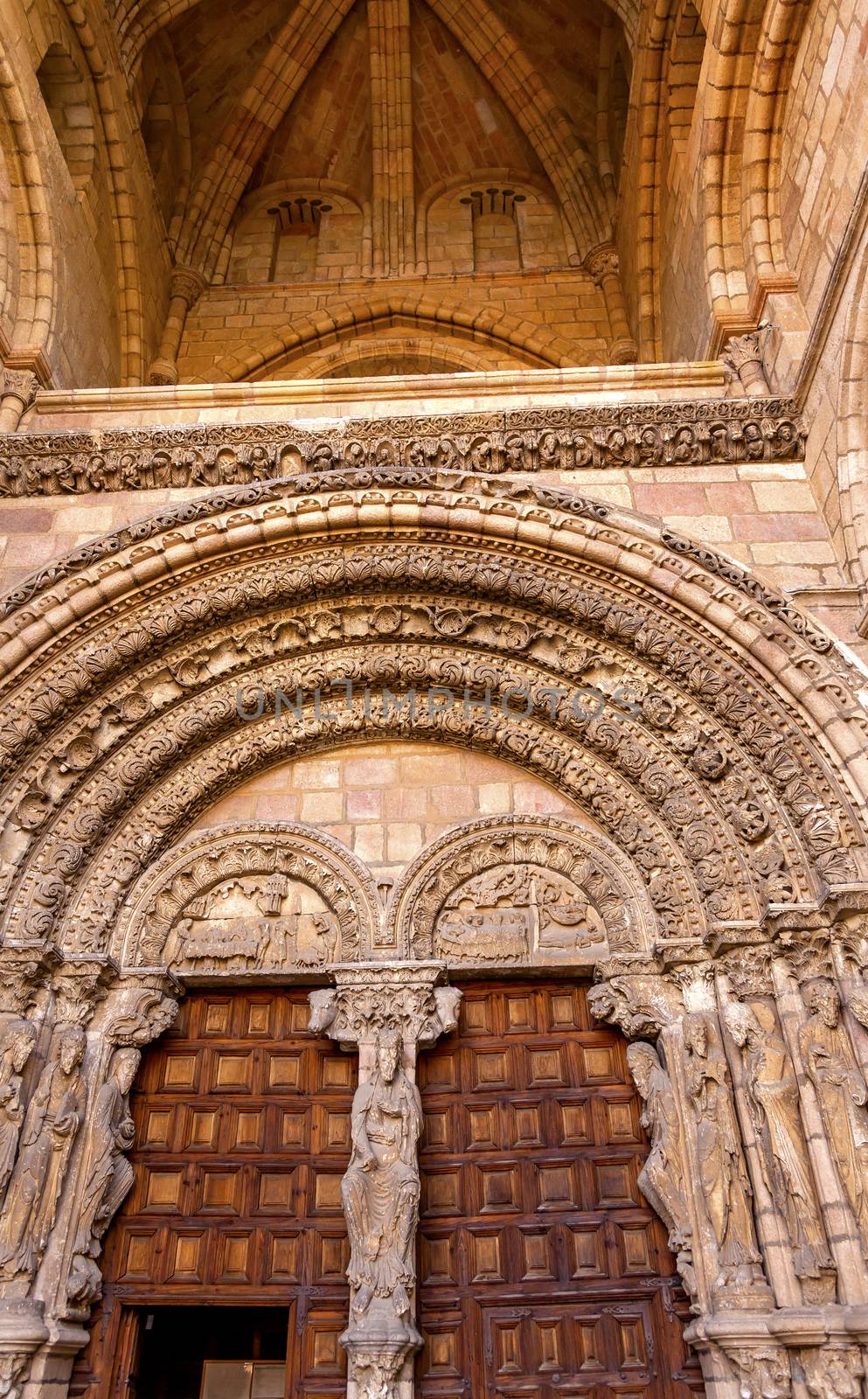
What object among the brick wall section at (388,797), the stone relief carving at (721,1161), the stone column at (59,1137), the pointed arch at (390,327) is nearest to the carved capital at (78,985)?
the stone column at (59,1137)

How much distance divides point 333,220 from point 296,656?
23.0 ft

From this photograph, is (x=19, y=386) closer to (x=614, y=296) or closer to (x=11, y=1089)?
(x=11, y=1089)

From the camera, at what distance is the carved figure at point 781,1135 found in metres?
4.04

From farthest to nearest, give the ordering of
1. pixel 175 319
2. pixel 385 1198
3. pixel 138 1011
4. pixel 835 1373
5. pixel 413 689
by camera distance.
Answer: pixel 175 319, pixel 413 689, pixel 138 1011, pixel 385 1198, pixel 835 1373

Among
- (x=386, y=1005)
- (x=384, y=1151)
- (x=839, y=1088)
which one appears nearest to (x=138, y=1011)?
(x=386, y=1005)

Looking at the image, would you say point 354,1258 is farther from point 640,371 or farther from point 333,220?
point 333,220

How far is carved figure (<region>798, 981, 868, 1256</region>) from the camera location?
4.00 m

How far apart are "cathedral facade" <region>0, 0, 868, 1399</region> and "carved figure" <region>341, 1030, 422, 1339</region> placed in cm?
2

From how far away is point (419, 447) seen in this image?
5.57 m

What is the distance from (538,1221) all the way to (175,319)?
Answer: 8.53 metres

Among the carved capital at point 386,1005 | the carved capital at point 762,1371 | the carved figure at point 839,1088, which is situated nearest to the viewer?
→ the carved capital at point 762,1371

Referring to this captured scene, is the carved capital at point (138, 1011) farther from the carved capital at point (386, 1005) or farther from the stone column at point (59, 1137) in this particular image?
the carved capital at point (386, 1005)

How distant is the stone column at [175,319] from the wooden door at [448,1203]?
6192 mm

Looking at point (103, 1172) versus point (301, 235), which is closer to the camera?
point (103, 1172)
